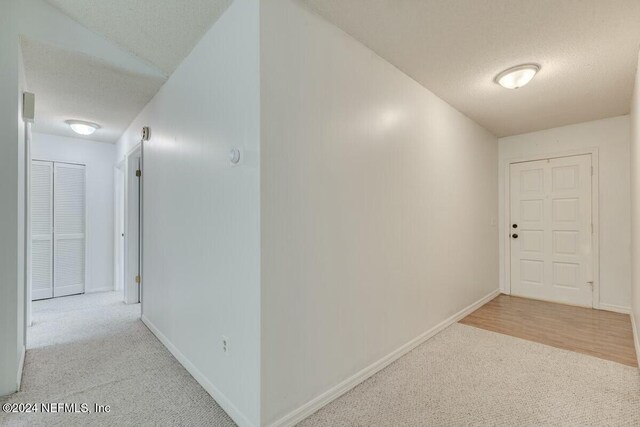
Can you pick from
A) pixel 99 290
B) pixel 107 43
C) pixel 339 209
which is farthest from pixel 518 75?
pixel 99 290

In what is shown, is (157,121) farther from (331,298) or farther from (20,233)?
(331,298)

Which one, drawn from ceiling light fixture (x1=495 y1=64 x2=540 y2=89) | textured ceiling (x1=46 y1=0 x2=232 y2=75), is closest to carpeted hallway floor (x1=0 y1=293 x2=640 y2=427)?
ceiling light fixture (x1=495 y1=64 x2=540 y2=89)

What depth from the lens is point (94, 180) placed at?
4.70m

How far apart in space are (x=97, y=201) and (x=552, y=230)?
266 inches

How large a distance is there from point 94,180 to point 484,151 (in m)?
5.83

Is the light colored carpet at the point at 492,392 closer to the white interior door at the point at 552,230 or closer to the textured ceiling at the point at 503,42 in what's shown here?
the white interior door at the point at 552,230

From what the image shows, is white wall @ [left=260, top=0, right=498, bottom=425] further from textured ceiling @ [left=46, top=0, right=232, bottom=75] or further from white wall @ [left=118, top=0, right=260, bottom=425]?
textured ceiling @ [left=46, top=0, right=232, bottom=75]

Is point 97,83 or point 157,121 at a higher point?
point 97,83

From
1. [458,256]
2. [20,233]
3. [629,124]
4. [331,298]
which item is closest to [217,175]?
[331,298]

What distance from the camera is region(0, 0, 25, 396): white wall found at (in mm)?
1954

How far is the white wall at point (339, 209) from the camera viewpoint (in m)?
1.65

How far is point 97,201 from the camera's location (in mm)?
4715

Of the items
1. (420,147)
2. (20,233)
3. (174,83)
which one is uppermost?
(174,83)

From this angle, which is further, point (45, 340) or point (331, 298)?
point (45, 340)
